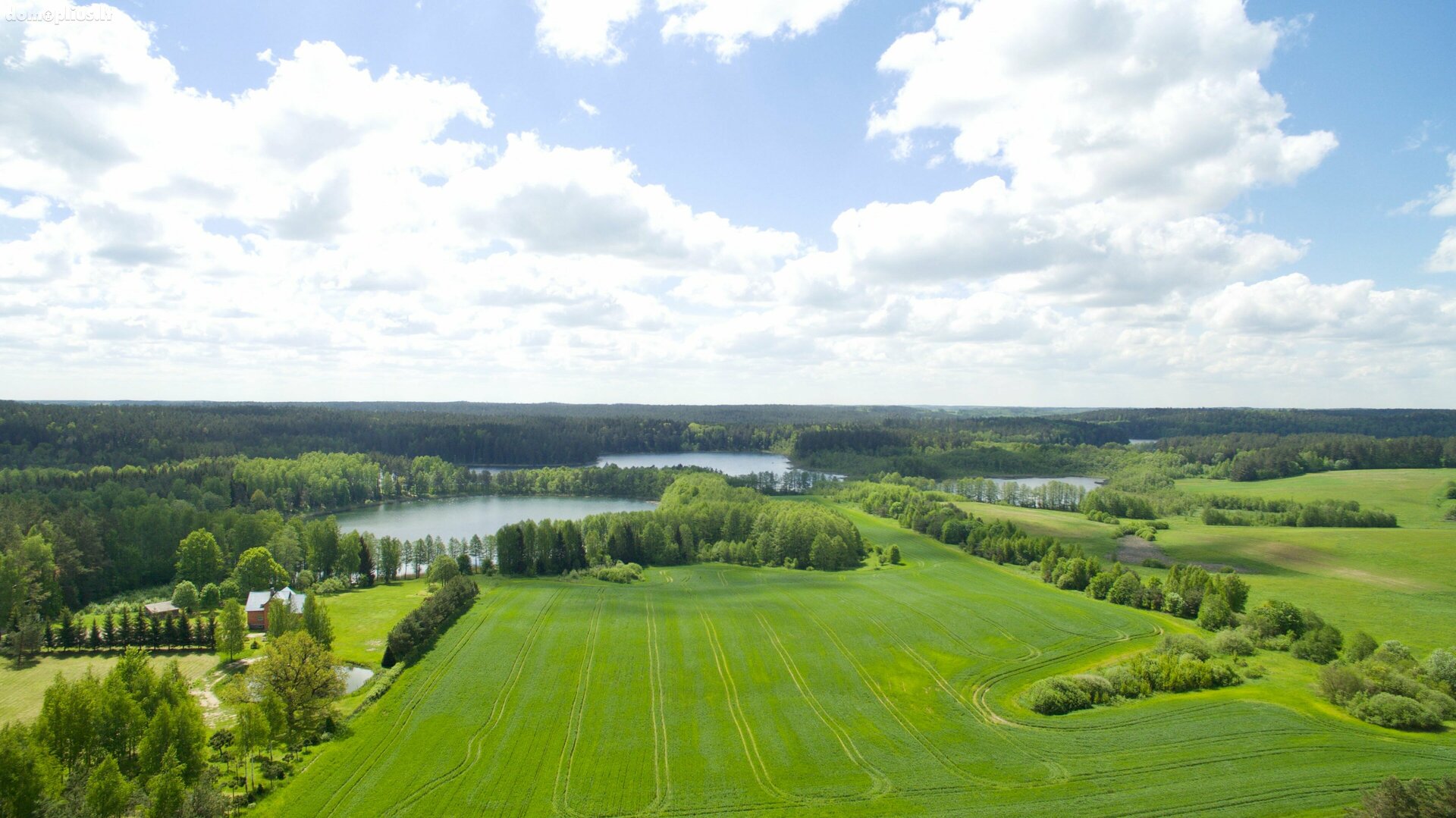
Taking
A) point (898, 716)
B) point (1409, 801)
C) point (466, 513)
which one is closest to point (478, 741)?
point (898, 716)

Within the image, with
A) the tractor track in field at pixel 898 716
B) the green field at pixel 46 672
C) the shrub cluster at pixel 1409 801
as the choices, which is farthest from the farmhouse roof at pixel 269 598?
the shrub cluster at pixel 1409 801

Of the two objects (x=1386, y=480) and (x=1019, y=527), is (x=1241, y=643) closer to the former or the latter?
(x=1019, y=527)

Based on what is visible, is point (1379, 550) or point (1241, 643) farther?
point (1379, 550)

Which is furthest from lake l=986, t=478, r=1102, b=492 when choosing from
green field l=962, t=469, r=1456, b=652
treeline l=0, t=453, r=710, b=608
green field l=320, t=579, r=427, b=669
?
treeline l=0, t=453, r=710, b=608

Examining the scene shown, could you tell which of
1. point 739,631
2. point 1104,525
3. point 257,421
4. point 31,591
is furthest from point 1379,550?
point 257,421

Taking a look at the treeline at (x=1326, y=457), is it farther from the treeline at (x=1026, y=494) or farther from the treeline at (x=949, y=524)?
the treeline at (x=949, y=524)

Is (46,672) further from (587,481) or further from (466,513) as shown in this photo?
(587,481)
